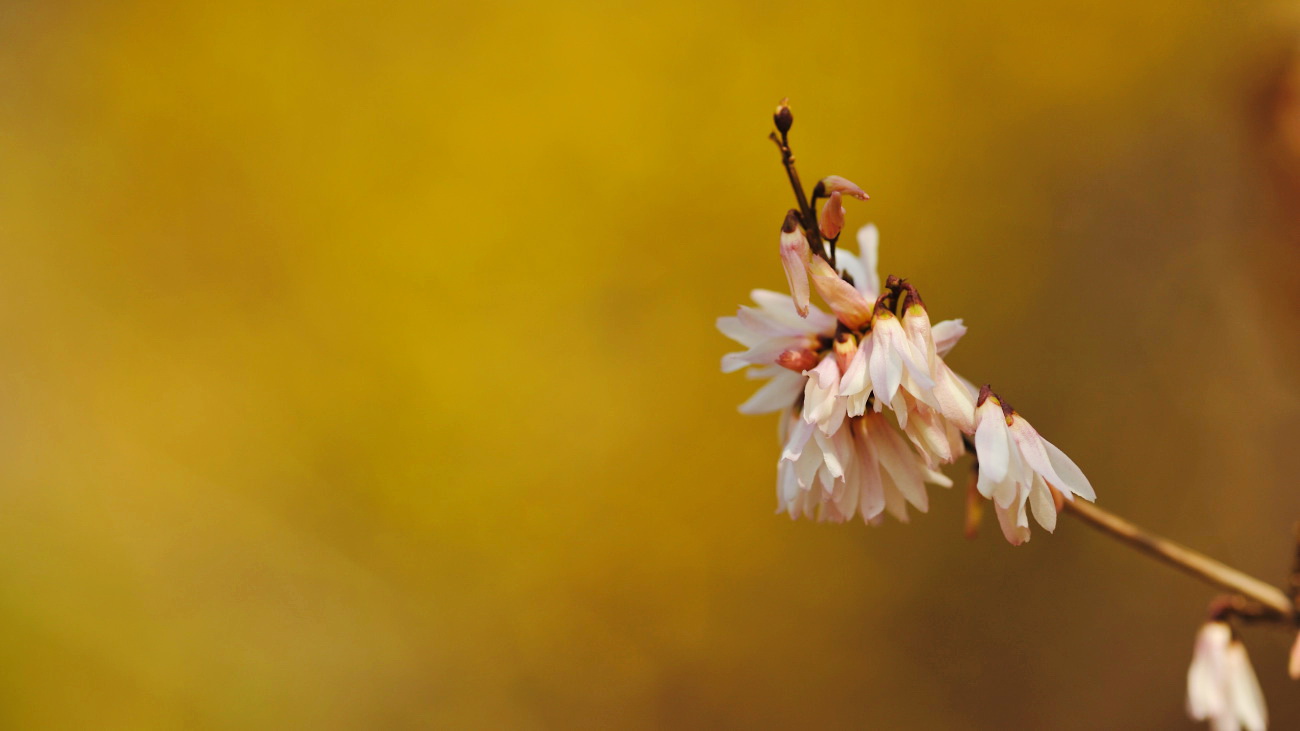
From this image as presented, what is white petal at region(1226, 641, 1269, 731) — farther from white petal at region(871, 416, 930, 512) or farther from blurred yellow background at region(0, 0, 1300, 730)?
blurred yellow background at region(0, 0, 1300, 730)

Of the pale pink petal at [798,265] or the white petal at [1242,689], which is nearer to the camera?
the pale pink petal at [798,265]

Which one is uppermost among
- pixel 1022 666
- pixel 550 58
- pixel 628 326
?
pixel 550 58

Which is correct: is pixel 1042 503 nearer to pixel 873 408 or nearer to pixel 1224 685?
pixel 873 408

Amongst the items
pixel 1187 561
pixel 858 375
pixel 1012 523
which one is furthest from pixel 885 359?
pixel 1187 561

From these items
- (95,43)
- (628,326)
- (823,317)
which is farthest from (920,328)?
(95,43)

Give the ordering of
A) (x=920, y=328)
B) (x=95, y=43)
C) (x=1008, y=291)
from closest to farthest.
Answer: (x=920, y=328), (x=95, y=43), (x=1008, y=291)

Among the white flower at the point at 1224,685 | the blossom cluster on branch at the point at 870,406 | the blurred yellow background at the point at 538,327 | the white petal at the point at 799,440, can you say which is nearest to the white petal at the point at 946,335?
the blossom cluster on branch at the point at 870,406

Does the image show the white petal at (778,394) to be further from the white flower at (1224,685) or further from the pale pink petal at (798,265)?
the white flower at (1224,685)

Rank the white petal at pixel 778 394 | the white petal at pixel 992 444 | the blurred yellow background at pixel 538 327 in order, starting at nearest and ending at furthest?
1. the white petal at pixel 992 444
2. the white petal at pixel 778 394
3. the blurred yellow background at pixel 538 327

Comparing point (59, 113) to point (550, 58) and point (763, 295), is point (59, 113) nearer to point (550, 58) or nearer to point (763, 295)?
point (550, 58)
